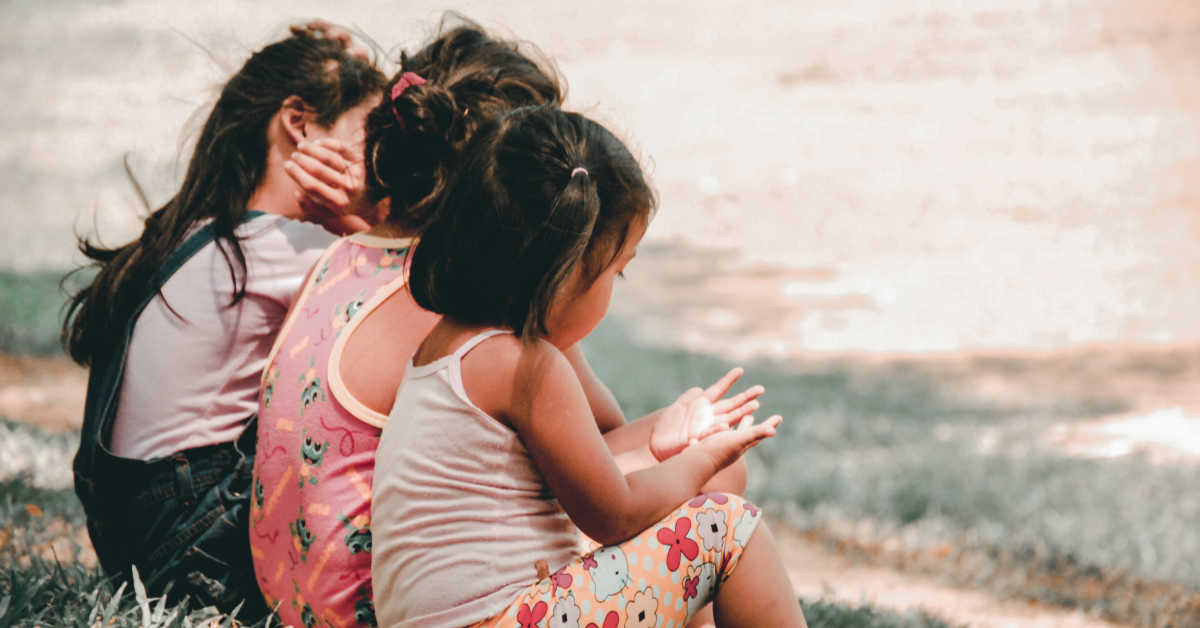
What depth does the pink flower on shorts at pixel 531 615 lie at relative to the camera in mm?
1687

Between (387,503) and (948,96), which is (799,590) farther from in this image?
(948,96)

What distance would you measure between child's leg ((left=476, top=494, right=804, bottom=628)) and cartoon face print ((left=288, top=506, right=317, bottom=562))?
35 cm


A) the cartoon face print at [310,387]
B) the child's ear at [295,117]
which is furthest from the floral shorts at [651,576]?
the child's ear at [295,117]

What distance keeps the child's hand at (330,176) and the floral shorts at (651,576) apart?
84 cm

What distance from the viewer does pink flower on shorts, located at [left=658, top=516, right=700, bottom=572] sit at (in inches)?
70.3

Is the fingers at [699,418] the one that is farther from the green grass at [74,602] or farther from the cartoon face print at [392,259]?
the green grass at [74,602]

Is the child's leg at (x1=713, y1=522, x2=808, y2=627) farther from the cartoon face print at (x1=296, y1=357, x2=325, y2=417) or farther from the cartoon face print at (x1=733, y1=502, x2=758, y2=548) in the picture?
the cartoon face print at (x1=296, y1=357, x2=325, y2=417)

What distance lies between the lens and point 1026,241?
7.97 meters

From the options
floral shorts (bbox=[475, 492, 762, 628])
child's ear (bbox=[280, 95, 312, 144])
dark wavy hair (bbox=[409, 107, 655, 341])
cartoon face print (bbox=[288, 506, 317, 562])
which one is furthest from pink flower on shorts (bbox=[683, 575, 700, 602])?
child's ear (bbox=[280, 95, 312, 144])

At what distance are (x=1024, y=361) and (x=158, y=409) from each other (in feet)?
14.6

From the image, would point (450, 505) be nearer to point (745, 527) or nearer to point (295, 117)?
point (745, 527)

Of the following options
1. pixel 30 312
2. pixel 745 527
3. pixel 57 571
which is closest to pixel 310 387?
pixel 745 527

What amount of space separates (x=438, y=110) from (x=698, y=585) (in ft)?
2.75

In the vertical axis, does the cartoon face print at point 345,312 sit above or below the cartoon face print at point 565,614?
above
